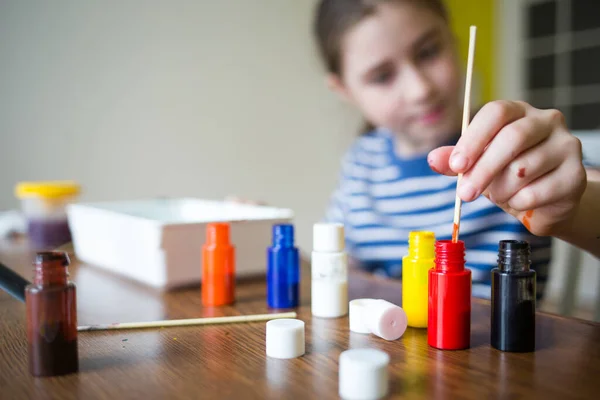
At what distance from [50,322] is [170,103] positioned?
2.16 metres

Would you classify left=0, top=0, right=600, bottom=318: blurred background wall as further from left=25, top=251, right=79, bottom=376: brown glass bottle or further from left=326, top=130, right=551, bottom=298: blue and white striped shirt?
left=25, top=251, right=79, bottom=376: brown glass bottle

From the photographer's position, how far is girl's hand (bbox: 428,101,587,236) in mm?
607

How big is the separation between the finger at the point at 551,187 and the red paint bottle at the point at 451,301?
11 centimetres

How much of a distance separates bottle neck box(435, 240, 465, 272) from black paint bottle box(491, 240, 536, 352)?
38 millimetres

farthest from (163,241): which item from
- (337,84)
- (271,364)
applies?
(337,84)

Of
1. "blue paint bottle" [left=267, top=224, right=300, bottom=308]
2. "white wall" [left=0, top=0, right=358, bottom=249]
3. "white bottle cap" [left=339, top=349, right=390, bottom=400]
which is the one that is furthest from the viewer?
"white wall" [left=0, top=0, right=358, bottom=249]

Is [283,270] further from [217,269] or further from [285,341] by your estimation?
[285,341]

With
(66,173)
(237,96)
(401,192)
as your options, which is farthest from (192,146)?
(401,192)

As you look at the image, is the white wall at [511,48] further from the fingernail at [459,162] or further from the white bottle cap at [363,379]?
the white bottle cap at [363,379]

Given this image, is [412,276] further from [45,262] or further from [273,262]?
[45,262]

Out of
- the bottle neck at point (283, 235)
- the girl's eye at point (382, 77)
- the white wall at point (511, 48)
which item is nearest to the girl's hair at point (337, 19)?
the girl's eye at point (382, 77)

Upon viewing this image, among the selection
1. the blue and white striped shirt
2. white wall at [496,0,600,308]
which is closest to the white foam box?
the blue and white striped shirt

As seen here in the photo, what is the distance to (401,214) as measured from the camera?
1406 mm

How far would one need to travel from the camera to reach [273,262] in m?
0.79
